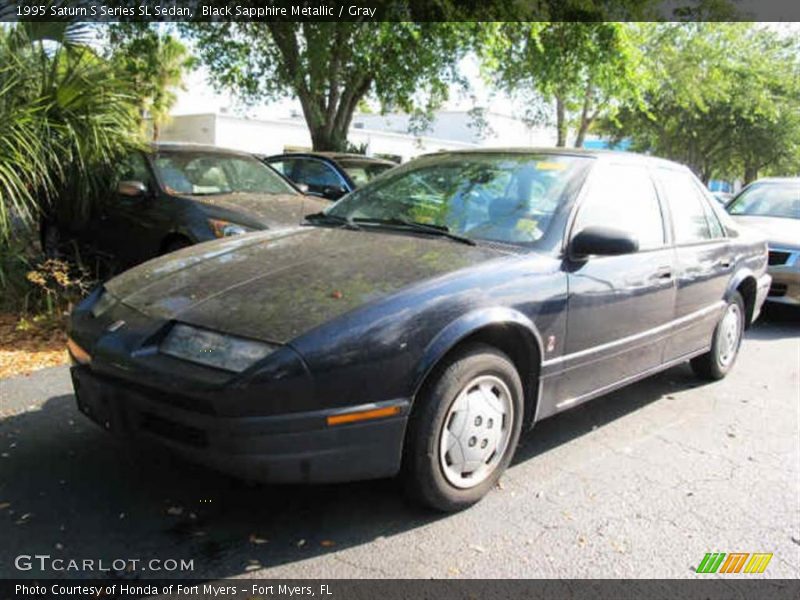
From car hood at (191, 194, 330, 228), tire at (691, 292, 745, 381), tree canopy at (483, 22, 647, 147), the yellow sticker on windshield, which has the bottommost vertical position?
tire at (691, 292, 745, 381)

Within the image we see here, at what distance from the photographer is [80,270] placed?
6.49 metres

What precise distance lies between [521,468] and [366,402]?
1370mm

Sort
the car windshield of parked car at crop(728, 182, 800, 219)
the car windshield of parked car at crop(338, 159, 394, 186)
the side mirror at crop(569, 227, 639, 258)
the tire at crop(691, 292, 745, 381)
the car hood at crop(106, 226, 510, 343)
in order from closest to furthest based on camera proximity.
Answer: the car hood at crop(106, 226, 510, 343)
the side mirror at crop(569, 227, 639, 258)
the tire at crop(691, 292, 745, 381)
the car windshield of parked car at crop(728, 182, 800, 219)
the car windshield of parked car at crop(338, 159, 394, 186)

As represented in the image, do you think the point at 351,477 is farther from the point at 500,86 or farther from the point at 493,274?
the point at 500,86

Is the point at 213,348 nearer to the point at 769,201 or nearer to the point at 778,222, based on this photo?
the point at 778,222

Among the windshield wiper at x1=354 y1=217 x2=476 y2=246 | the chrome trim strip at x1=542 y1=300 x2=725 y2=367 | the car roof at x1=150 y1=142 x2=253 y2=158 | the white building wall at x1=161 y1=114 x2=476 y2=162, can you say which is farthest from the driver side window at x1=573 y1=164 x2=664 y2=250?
the white building wall at x1=161 y1=114 x2=476 y2=162

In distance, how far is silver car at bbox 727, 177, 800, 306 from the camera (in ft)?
25.4

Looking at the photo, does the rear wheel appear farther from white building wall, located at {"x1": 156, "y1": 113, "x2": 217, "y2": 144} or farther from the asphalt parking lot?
white building wall, located at {"x1": 156, "y1": 113, "x2": 217, "y2": 144}

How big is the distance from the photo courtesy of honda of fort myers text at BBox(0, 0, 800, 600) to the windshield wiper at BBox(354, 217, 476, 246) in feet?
0.05

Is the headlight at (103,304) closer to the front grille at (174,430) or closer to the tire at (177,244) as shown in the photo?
the front grille at (174,430)

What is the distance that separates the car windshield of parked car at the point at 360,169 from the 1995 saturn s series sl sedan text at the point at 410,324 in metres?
4.84

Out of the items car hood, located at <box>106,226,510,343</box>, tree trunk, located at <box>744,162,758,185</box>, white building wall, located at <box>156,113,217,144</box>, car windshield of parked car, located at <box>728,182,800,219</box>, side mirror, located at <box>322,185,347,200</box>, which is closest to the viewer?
car hood, located at <box>106,226,510,343</box>

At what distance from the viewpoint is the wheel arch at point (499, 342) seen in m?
2.86

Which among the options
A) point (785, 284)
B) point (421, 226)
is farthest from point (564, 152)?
point (785, 284)
